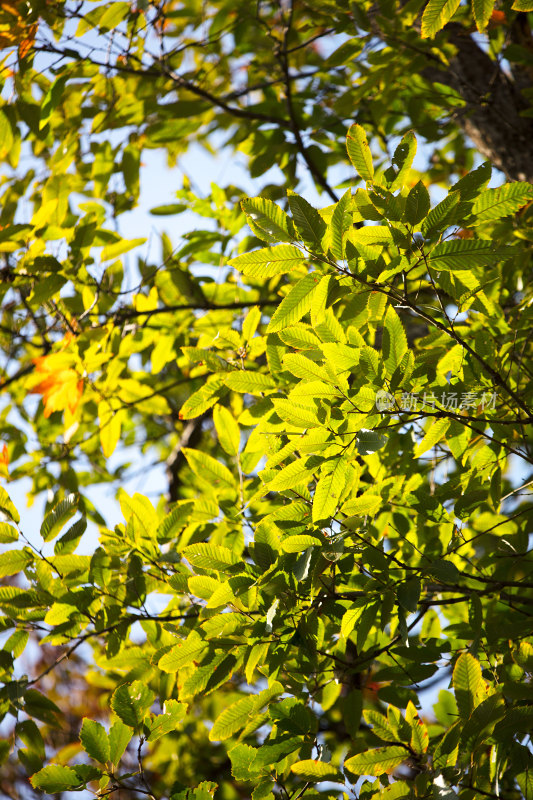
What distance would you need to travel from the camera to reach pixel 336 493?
0.98 m

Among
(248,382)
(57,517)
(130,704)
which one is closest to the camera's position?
(130,704)

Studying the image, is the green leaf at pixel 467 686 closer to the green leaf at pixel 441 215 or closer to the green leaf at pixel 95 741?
the green leaf at pixel 95 741

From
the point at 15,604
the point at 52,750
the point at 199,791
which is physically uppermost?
the point at 15,604

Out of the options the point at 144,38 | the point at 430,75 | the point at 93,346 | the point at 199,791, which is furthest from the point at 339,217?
the point at 430,75

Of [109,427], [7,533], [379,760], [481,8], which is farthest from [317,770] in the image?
[481,8]

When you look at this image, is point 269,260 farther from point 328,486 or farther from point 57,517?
point 57,517

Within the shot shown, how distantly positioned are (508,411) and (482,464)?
11cm

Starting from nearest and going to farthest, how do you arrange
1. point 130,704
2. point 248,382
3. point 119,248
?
point 130,704 < point 248,382 < point 119,248

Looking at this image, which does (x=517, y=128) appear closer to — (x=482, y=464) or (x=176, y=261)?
(x=176, y=261)

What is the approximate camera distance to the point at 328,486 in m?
0.97

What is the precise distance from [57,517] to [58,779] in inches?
19.6

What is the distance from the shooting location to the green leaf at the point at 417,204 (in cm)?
89

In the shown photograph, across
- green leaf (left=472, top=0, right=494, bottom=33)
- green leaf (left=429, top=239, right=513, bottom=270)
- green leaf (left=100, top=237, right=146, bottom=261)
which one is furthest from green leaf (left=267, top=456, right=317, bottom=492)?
green leaf (left=100, top=237, right=146, bottom=261)

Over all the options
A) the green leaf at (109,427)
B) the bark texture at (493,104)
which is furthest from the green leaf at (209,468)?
the bark texture at (493,104)
